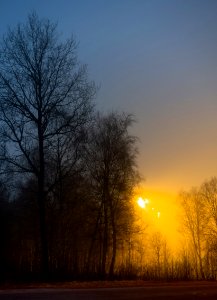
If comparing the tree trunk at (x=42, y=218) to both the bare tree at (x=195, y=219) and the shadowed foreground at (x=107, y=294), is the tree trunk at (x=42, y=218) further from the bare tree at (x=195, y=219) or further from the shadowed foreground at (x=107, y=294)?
the bare tree at (x=195, y=219)

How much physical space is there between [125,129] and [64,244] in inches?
462

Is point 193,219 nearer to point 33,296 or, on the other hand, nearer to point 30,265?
point 30,265

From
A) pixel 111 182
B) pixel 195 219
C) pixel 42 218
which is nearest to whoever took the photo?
pixel 42 218

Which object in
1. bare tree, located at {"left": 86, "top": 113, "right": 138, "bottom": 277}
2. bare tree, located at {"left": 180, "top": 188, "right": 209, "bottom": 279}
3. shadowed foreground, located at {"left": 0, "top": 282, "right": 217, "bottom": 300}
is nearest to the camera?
shadowed foreground, located at {"left": 0, "top": 282, "right": 217, "bottom": 300}

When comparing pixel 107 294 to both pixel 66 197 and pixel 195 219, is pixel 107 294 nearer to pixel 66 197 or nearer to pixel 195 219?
pixel 66 197

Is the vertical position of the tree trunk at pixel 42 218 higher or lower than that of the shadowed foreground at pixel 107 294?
higher

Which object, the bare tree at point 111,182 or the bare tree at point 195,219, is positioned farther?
the bare tree at point 195,219

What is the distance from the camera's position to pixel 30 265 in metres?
27.0

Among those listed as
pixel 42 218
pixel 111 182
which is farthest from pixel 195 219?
pixel 42 218

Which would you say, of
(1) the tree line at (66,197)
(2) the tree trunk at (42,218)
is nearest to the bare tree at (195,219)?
(1) the tree line at (66,197)

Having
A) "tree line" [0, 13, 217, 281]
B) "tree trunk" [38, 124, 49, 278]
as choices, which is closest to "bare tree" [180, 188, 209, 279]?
"tree line" [0, 13, 217, 281]

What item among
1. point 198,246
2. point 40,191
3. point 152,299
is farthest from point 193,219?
point 152,299

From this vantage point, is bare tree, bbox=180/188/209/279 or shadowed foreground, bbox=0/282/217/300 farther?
bare tree, bbox=180/188/209/279

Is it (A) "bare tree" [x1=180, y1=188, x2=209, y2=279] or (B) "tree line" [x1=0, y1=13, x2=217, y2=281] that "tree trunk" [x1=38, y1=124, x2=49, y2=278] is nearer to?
(B) "tree line" [x1=0, y1=13, x2=217, y2=281]
